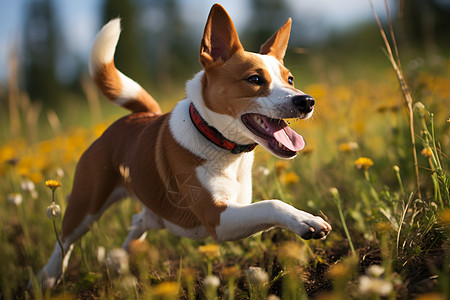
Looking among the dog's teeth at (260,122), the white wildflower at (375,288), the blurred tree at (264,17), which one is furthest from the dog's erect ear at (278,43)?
the blurred tree at (264,17)

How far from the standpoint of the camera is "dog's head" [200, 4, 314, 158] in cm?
195

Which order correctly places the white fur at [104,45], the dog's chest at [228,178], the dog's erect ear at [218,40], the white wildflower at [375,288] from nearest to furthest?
1. the white wildflower at [375,288]
2. the dog's chest at [228,178]
3. the dog's erect ear at [218,40]
4. the white fur at [104,45]

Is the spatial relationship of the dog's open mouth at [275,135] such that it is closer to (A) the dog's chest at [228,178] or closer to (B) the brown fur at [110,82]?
A: (A) the dog's chest at [228,178]

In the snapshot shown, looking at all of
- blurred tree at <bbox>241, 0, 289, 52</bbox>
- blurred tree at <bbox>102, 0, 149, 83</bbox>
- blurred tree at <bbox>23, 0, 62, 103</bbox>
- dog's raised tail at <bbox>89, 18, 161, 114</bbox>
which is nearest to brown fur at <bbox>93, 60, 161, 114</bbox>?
dog's raised tail at <bbox>89, 18, 161, 114</bbox>

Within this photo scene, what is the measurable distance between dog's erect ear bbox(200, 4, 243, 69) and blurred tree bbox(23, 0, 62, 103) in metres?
22.7

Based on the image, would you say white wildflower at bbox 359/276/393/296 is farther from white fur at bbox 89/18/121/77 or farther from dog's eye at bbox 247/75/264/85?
white fur at bbox 89/18/121/77

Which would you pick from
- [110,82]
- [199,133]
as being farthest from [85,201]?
[199,133]

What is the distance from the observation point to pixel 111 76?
2.77 m

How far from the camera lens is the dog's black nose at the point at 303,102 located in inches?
74.5

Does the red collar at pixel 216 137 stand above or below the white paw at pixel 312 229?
above

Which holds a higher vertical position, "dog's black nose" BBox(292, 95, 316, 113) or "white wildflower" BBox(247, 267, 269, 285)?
"dog's black nose" BBox(292, 95, 316, 113)

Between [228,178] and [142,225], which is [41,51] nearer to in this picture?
[142,225]

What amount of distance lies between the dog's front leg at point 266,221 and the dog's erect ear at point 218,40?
2.81 feet

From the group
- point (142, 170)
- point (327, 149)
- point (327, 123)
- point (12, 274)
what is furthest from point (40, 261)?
point (327, 123)
